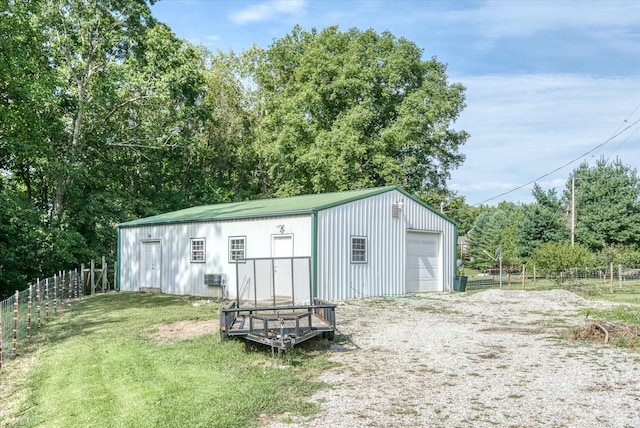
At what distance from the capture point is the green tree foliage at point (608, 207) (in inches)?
1422

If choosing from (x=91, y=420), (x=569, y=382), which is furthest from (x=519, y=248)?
(x=91, y=420)

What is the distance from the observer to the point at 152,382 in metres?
7.15

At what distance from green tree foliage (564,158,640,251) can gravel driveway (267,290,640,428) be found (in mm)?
27569

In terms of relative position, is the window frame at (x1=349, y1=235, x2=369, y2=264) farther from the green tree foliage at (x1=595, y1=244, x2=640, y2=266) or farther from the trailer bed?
the green tree foliage at (x1=595, y1=244, x2=640, y2=266)

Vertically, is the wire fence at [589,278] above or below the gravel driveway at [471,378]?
above

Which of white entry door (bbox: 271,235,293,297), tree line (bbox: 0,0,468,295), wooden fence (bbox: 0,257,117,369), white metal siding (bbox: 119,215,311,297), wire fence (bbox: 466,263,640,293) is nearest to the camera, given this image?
wooden fence (bbox: 0,257,117,369)

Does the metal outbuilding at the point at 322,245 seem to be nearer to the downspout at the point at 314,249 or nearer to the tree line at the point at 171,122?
the downspout at the point at 314,249

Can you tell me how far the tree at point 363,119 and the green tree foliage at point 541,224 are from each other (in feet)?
23.4

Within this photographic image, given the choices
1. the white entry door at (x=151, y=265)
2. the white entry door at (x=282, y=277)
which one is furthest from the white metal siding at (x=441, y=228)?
the white entry door at (x=151, y=265)

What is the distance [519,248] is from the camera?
122 feet

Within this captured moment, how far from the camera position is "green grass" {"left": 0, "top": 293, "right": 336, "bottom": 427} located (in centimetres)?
595

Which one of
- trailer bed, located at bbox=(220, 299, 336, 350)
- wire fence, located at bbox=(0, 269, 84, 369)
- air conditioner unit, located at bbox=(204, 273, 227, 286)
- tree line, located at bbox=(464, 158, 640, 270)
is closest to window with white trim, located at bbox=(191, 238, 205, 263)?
air conditioner unit, located at bbox=(204, 273, 227, 286)

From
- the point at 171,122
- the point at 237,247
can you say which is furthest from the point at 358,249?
the point at 171,122

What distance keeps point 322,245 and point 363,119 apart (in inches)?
638
